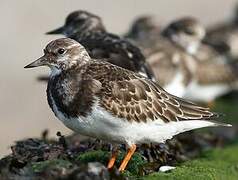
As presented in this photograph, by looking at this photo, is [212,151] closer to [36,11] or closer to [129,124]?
[129,124]

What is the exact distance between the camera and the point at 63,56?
22.4ft

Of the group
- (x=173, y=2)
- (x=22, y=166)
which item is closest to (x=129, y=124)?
(x=22, y=166)

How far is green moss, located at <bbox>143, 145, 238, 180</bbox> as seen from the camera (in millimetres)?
6570

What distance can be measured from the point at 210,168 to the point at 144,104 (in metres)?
0.85

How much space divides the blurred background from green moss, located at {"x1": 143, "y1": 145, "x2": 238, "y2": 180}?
5591 millimetres

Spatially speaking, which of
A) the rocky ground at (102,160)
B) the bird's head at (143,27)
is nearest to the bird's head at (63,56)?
the rocky ground at (102,160)

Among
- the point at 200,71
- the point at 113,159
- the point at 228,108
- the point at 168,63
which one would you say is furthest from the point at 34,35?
the point at 113,159

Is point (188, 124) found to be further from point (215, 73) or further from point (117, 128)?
point (215, 73)

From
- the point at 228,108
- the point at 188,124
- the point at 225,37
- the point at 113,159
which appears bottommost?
the point at 113,159

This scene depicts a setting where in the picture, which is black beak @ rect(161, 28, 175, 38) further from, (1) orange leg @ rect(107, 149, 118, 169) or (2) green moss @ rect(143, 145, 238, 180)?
(1) orange leg @ rect(107, 149, 118, 169)

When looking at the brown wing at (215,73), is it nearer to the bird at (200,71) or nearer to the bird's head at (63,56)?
the bird at (200,71)

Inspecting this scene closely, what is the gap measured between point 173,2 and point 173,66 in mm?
15039

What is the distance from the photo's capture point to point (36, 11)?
21.4 metres

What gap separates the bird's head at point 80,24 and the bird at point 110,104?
3.05 m
